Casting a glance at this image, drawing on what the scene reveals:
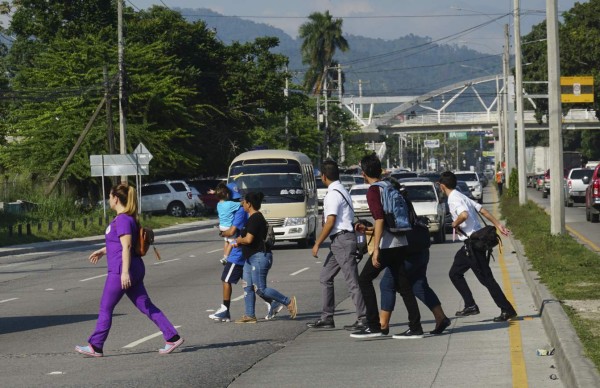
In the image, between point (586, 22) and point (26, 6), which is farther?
point (586, 22)

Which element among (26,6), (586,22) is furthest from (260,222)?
(586,22)

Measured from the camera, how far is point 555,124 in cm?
2697

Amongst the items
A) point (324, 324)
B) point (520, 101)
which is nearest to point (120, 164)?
point (520, 101)

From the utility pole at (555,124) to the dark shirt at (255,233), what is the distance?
1402 cm

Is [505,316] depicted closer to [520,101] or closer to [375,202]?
[375,202]

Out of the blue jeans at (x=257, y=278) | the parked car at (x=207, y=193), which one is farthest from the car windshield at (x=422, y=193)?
the parked car at (x=207, y=193)

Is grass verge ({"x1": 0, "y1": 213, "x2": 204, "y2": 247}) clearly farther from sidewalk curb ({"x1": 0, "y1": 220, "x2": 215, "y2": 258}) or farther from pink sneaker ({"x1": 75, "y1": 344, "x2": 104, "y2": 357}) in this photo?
pink sneaker ({"x1": 75, "y1": 344, "x2": 104, "y2": 357})

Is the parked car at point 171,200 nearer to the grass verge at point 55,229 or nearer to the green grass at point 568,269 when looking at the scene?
the grass verge at point 55,229

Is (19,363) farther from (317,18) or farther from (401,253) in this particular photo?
(317,18)

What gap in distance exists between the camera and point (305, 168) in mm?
33344

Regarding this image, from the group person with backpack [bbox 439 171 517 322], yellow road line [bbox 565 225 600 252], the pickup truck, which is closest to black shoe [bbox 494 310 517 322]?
person with backpack [bbox 439 171 517 322]

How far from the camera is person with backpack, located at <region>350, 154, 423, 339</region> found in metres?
12.4

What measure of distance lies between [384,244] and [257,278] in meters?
2.51

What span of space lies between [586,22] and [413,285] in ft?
251
